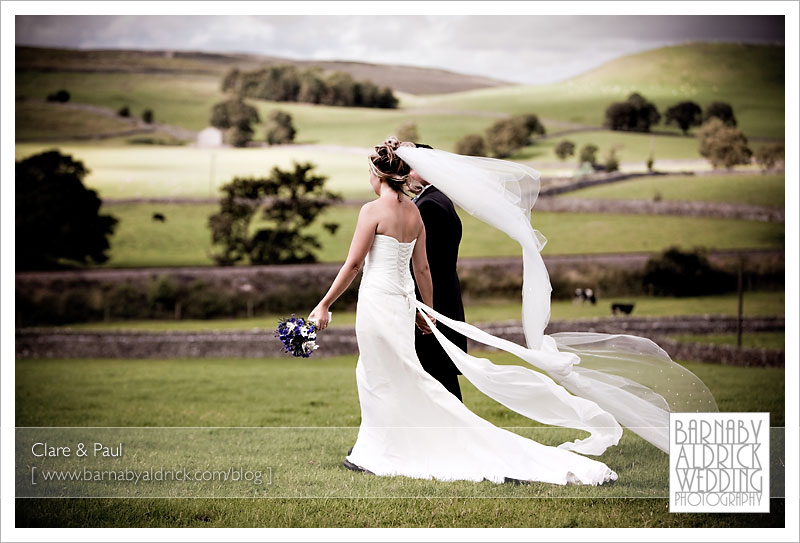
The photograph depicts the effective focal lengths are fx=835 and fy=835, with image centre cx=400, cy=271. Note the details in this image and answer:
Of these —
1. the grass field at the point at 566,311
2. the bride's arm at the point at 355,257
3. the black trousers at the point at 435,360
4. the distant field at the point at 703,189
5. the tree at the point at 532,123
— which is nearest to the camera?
the bride's arm at the point at 355,257

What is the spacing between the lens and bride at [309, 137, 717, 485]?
528 centimetres

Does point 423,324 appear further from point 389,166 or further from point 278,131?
point 278,131

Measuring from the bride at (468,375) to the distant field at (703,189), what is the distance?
959 cm

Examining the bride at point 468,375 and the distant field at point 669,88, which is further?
the distant field at point 669,88

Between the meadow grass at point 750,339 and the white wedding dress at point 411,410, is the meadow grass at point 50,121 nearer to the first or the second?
the meadow grass at point 750,339

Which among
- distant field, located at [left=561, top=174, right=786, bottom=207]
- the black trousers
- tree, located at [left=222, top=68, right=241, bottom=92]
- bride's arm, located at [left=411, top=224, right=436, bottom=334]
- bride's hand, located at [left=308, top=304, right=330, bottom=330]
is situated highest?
tree, located at [left=222, top=68, right=241, bottom=92]

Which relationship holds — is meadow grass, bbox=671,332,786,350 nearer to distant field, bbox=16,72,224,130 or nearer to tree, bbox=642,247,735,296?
tree, bbox=642,247,735,296

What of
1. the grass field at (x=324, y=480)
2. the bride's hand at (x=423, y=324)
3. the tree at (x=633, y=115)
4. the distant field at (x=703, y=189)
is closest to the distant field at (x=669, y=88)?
the tree at (x=633, y=115)

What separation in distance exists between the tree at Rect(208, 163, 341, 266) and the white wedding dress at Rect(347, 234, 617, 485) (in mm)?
9797

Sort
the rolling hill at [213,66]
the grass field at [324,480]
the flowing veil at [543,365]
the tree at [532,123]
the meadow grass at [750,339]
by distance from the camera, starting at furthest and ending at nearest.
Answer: the tree at [532,123]
the rolling hill at [213,66]
the meadow grass at [750,339]
the flowing veil at [543,365]
the grass field at [324,480]

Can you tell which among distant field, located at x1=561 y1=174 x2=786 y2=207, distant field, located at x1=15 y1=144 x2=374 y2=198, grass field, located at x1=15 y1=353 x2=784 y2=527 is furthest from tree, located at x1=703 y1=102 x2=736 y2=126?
distant field, located at x1=15 y1=144 x2=374 y2=198

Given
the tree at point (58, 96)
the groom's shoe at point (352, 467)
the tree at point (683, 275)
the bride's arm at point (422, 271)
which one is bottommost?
the groom's shoe at point (352, 467)

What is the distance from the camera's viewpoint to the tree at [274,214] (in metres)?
15.1

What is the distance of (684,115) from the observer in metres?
14.5
